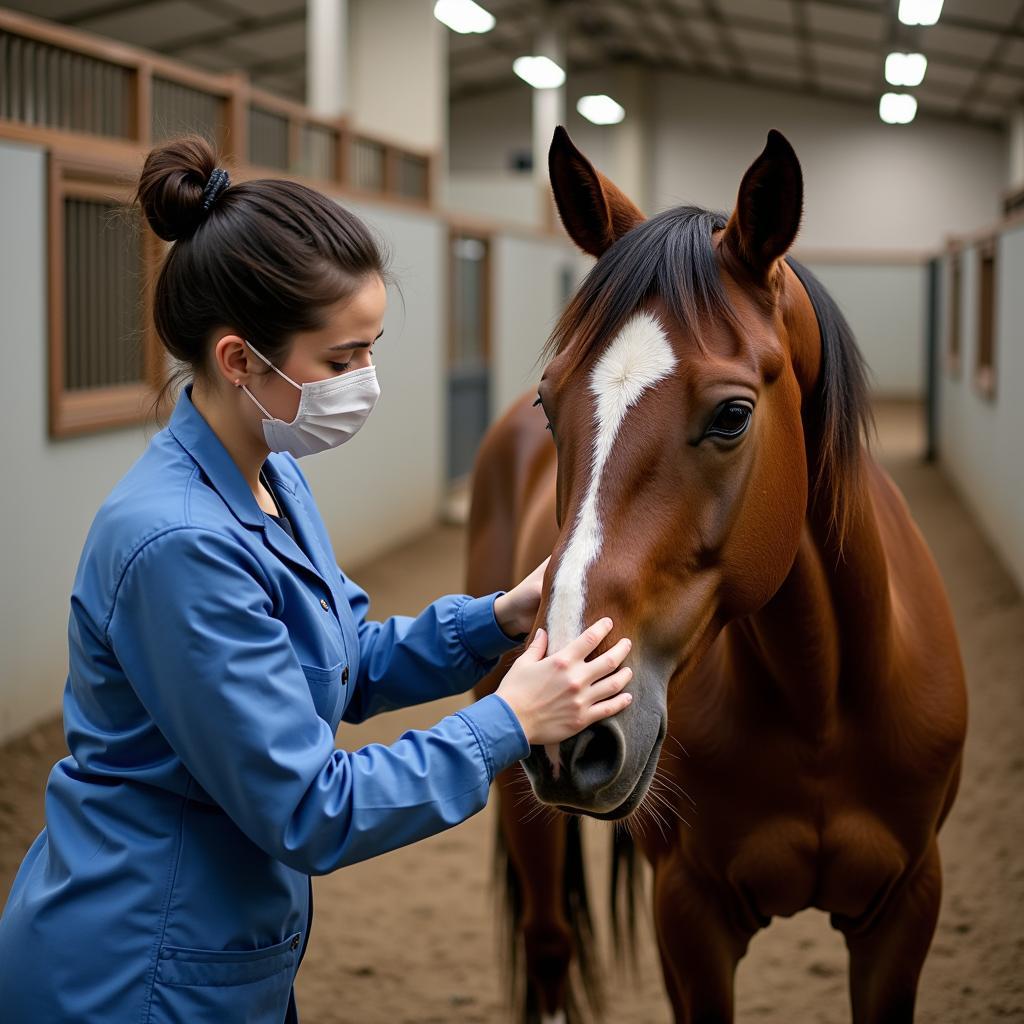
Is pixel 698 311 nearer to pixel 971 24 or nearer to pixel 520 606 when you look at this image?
pixel 520 606

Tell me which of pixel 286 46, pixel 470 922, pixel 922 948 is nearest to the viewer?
pixel 922 948

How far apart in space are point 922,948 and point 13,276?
12.0 ft

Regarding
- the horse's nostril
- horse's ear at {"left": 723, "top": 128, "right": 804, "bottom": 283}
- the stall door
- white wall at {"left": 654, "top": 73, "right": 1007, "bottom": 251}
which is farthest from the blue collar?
white wall at {"left": 654, "top": 73, "right": 1007, "bottom": 251}

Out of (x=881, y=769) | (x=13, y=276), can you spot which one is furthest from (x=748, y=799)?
(x=13, y=276)

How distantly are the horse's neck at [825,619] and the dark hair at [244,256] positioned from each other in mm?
711

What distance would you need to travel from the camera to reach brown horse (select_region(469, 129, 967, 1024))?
49.1 inches

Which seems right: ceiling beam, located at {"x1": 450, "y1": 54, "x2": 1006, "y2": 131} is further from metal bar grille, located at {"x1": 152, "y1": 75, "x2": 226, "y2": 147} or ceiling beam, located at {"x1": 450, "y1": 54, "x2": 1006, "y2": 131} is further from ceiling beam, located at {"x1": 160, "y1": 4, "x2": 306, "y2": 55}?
metal bar grille, located at {"x1": 152, "y1": 75, "x2": 226, "y2": 147}

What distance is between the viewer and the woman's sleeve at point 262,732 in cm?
111

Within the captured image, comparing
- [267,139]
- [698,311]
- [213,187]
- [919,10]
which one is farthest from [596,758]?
[919,10]

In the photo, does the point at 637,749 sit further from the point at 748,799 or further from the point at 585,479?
the point at 748,799

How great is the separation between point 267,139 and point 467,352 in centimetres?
416

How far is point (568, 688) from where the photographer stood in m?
1.12

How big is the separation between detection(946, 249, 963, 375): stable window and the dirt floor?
6.43 m

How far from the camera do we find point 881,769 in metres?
1.71
